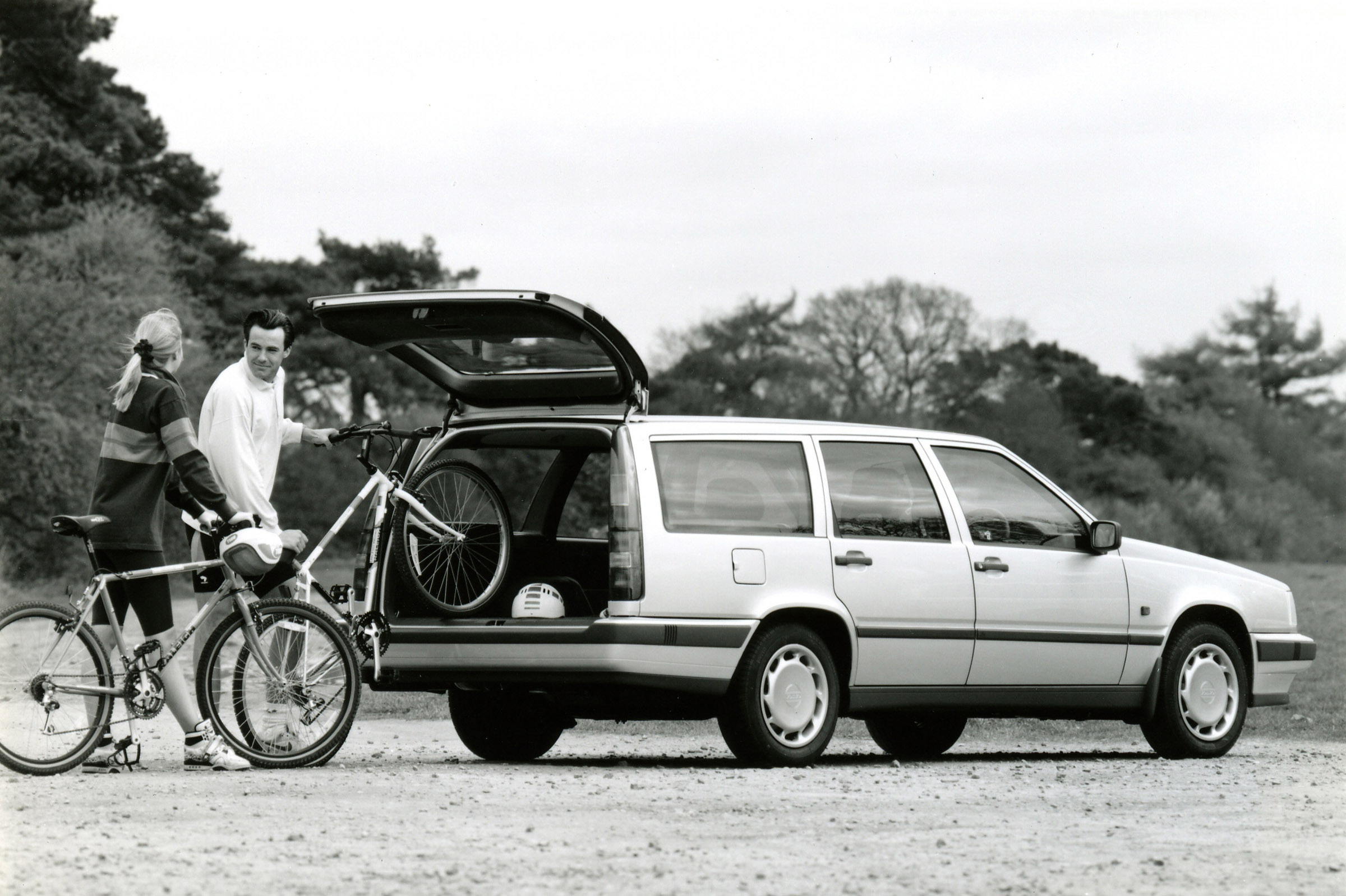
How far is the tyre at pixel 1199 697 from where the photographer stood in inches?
412

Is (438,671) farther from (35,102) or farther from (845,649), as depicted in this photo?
(35,102)

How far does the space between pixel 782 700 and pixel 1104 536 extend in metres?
2.19

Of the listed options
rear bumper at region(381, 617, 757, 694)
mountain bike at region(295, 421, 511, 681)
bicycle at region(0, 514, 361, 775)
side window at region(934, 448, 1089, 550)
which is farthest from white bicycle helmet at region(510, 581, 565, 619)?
side window at region(934, 448, 1089, 550)

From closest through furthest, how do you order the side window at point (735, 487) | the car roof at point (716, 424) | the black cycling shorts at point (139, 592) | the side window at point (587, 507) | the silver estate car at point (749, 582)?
the black cycling shorts at point (139, 592) < the silver estate car at point (749, 582) < the side window at point (735, 487) < the car roof at point (716, 424) < the side window at point (587, 507)

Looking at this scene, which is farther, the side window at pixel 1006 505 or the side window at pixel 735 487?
the side window at pixel 1006 505

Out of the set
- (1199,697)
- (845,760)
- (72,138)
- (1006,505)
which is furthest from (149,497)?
(72,138)

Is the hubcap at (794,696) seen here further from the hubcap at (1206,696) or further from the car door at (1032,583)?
the hubcap at (1206,696)

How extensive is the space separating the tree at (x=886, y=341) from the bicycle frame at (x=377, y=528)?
62.0 metres

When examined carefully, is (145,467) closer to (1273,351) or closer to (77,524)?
(77,524)

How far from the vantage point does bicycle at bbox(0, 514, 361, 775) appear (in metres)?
8.30

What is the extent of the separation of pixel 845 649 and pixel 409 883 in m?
4.13

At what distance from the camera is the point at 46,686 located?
8.30m

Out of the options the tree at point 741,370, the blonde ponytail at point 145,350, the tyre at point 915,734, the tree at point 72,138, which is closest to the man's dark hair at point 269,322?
the blonde ponytail at point 145,350

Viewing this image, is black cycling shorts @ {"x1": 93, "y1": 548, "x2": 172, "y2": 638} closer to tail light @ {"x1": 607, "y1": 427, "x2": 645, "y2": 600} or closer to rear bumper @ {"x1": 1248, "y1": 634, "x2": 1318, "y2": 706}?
tail light @ {"x1": 607, "y1": 427, "x2": 645, "y2": 600}
